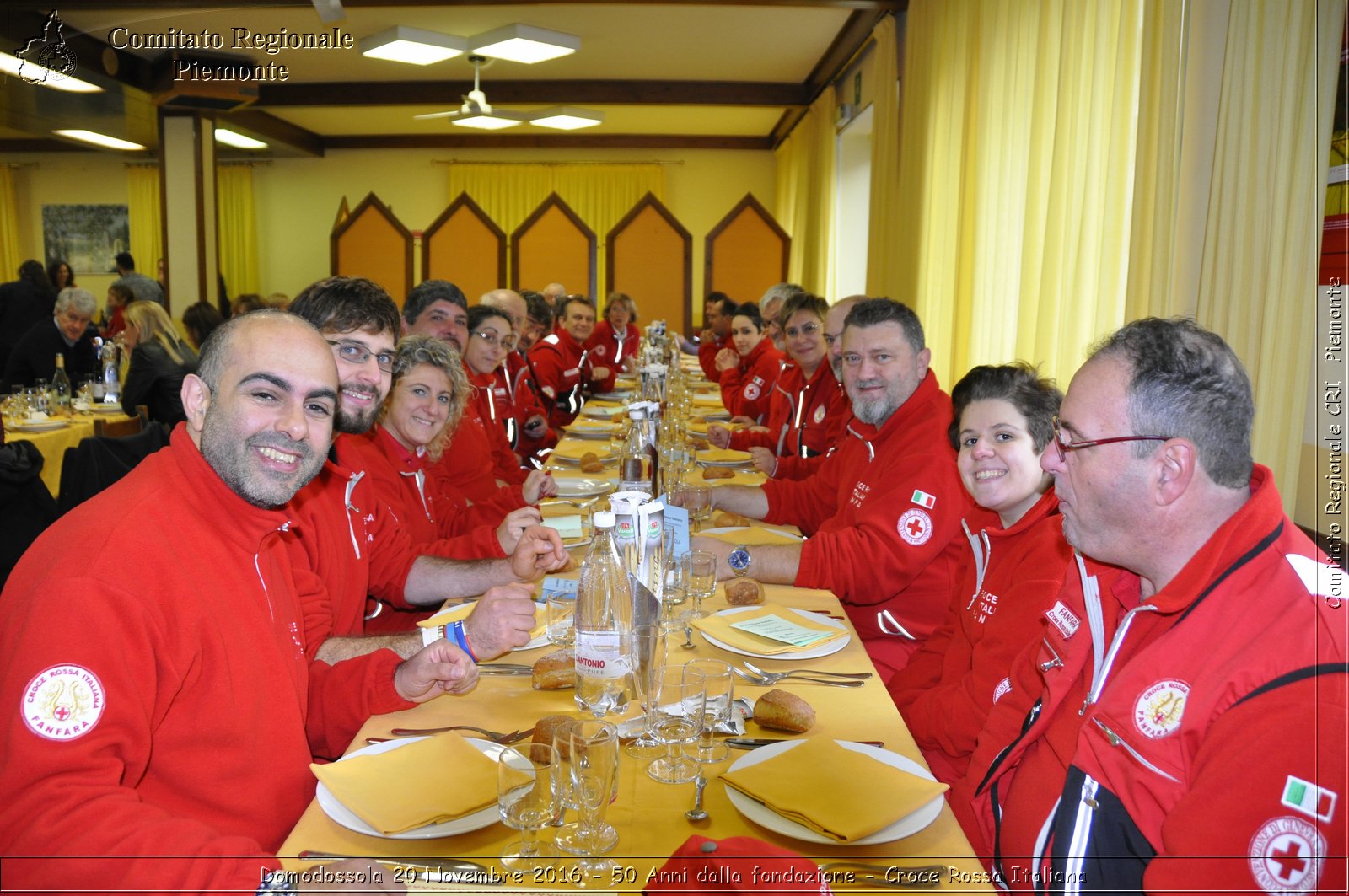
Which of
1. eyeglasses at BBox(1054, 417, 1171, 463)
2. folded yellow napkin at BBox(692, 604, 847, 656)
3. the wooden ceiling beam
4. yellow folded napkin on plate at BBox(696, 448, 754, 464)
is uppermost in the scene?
the wooden ceiling beam

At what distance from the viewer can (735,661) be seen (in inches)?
73.0

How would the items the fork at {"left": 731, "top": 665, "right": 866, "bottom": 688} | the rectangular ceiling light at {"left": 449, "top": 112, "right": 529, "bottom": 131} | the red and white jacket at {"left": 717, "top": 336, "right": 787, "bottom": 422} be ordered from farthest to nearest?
the rectangular ceiling light at {"left": 449, "top": 112, "right": 529, "bottom": 131} < the red and white jacket at {"left": 717, "top": 336, "right": 787, "bottom": 422} < the fork at {"left": 731, "top": 665, "right": 866, "bottom": 688}

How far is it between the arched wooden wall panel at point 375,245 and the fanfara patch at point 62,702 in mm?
7344

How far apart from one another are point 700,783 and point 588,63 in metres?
9.19

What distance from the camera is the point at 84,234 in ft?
42.9

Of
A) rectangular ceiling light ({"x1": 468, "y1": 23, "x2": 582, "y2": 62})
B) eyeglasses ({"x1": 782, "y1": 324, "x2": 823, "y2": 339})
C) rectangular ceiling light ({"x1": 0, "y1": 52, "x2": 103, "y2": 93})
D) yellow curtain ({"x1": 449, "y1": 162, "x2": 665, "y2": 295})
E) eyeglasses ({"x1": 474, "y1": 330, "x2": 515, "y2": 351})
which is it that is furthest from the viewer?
yellow curtain ({"x1": 449, "y1": 162, "x2": 665, "y2": 295})

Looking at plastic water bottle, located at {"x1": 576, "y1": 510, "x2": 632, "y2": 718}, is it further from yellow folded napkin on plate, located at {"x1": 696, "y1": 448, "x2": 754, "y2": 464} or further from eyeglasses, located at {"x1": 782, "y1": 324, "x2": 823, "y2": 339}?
eyeglasses, located at {"x1": 782, "y1": 324, "x2": 823, "y2": 339}

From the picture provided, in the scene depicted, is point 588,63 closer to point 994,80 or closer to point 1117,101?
point 994,80

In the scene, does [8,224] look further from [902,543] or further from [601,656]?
[601,656]

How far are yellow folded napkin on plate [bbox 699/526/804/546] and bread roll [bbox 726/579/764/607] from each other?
483mm

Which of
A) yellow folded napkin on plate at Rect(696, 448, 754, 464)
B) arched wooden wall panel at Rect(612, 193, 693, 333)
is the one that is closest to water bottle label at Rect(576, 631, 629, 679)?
yellow folded napkin on plate at Rect(696, 448, 754, 464)

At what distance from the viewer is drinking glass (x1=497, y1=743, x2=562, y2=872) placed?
1223 millimetres

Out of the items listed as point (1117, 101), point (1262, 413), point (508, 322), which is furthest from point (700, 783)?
point (508, 322)

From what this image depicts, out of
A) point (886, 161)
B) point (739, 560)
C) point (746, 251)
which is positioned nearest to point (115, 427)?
point (739, 560)
